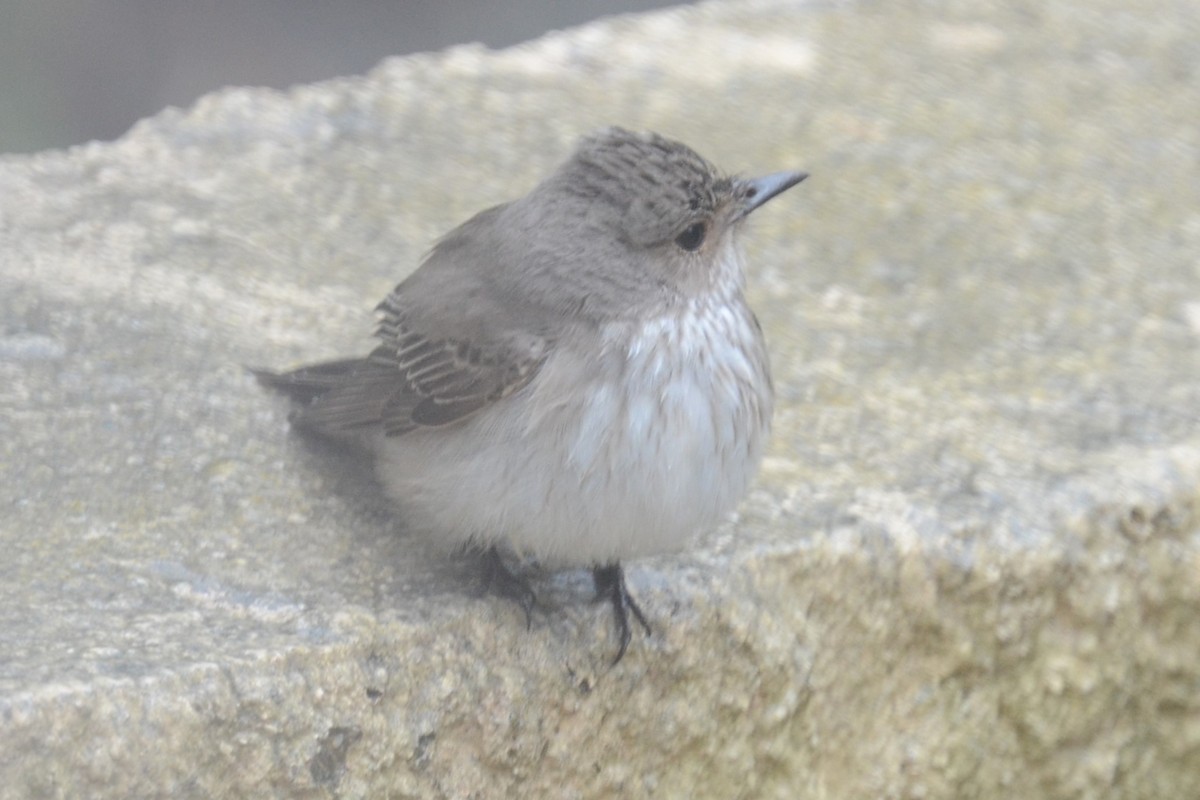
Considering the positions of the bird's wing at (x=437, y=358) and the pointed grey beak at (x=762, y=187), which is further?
the pointed grey beak at (x=762, y=187)

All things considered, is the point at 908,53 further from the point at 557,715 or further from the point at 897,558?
the point at 557,715

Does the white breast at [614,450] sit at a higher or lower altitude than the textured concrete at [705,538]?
higher

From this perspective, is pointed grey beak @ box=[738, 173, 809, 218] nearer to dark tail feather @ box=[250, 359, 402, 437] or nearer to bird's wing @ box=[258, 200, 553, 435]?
bird's wing @ box=[258, 200, 553, 435]

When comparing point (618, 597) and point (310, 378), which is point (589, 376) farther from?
point (310, 378)

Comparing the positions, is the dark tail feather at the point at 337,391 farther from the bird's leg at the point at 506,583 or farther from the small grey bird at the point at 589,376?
the bird's leg at the point at 506,583

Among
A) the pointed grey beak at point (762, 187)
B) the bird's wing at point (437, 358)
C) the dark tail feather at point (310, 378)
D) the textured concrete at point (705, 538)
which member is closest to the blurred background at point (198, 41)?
the textured concrete at point (705, 538)

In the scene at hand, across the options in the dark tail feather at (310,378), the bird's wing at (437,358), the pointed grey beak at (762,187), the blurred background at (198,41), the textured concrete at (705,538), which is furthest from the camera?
the blurred background at (198,41)

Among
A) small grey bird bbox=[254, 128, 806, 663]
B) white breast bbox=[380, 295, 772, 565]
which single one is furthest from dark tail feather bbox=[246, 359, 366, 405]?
white breast bbox=[380, 295, 772, 565]

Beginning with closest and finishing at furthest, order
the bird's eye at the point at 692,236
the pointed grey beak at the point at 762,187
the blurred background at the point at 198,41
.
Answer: the bird's eye at the point at 692,236
the pointed grey beak at the point at 762,187
the blurred background at the point at 198,41

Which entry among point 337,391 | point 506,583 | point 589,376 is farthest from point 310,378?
point 589,376
